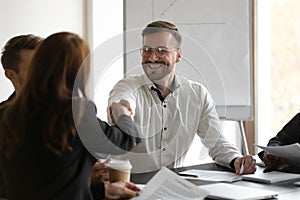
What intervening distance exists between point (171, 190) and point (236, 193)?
0.25 m

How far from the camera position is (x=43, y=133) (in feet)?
5.06

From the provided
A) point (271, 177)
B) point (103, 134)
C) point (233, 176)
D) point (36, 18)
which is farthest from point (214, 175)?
point (36, 18)

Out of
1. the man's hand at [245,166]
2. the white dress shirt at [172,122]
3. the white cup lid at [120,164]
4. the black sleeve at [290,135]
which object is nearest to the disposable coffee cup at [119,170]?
the white cup lid at [120,164]

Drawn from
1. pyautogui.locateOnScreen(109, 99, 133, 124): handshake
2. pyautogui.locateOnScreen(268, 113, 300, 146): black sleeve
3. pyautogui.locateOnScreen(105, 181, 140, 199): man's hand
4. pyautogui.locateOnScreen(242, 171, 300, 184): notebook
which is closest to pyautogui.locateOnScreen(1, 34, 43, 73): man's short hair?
pyautogui.locateOnScreen(109, 99, 133, 124): handshake

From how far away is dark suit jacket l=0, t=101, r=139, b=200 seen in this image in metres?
1.54

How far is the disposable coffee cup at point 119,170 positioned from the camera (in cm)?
189

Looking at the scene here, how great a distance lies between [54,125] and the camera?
5.04ft

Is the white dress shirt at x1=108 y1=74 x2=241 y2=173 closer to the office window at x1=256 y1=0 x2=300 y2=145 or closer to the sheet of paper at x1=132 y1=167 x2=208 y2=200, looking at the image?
the sheet of paper at x1=132 y1=167 x2=208 y2=200

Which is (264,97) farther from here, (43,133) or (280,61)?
(43,133)

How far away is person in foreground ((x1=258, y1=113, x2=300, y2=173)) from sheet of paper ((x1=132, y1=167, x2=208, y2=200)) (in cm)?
76

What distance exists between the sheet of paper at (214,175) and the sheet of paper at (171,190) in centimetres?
43

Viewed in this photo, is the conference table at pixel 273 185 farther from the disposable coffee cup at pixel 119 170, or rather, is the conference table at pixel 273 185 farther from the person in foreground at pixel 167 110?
the disposable coffee cup at pixel 119 170

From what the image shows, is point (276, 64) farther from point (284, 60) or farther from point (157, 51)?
point (157, 51)

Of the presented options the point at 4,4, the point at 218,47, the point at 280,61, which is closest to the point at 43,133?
the point at 4,4
